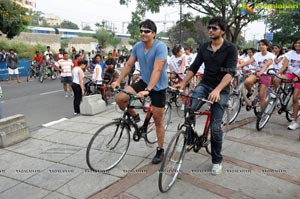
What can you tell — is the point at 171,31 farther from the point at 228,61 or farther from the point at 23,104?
the point at 228,61

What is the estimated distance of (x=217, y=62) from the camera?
3451 mm

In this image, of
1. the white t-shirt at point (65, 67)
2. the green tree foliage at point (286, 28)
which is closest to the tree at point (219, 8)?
the white t-shirt at point (65, 67)

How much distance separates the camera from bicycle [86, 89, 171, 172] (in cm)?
354

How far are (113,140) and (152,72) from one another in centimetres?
107

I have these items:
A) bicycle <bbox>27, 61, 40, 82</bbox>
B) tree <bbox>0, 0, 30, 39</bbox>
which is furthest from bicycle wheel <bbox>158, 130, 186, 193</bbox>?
bicycle <bbox>27, 61, 40, 82</bbox>

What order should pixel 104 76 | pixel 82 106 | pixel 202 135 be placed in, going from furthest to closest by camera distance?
pixel 104 76, pixel 82 106, pixel 202 135

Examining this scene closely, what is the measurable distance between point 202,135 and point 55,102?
692 centimetres

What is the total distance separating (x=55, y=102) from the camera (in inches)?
372

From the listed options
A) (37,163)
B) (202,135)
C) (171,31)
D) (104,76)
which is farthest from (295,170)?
(171,31)

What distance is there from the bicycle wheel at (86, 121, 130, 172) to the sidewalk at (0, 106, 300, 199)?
0.12 meters

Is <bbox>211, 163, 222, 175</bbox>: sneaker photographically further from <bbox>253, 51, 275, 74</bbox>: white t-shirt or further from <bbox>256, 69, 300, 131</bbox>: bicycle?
<bbox>253, 51, 275, 74</bbox>: white t-shirt

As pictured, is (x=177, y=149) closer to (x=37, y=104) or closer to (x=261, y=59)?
(x=261, y=59)

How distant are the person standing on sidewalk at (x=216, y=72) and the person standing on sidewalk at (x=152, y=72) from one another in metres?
0.33

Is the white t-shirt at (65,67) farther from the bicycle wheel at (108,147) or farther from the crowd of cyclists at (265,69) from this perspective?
the bicycle wheel at (108,147)
